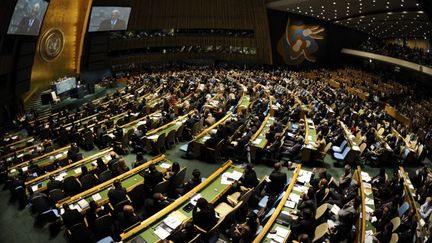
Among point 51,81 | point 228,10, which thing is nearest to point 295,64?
point 228,10

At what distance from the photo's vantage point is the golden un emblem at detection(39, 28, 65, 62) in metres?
20.7

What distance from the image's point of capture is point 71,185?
8.13 meters

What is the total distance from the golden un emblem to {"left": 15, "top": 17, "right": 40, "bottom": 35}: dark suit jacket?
5961 mm

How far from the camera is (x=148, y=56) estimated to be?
3155 cm

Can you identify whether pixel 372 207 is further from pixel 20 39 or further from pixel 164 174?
pixel 20 39

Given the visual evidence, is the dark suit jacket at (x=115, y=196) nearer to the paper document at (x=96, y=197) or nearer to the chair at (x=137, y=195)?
the paper document at (x=96, y=197)

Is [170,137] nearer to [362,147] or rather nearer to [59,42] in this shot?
[362,147]

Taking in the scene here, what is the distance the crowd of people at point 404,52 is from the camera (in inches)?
834

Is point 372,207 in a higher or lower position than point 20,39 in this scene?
lower

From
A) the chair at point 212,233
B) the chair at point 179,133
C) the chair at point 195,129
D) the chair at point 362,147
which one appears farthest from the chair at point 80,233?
the chair at point 362,147

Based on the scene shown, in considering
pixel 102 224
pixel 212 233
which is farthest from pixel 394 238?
pixel 102 224

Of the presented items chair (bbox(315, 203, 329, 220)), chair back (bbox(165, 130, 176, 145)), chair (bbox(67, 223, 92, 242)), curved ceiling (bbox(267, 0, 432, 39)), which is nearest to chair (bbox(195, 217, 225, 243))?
chair (bbox(315, 203, 329, 220))

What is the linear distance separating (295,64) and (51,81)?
24831 mm

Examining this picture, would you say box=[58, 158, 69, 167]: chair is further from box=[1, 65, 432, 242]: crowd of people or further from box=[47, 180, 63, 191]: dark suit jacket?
box=[47, 180, 63, 191]: dark suit jacket
